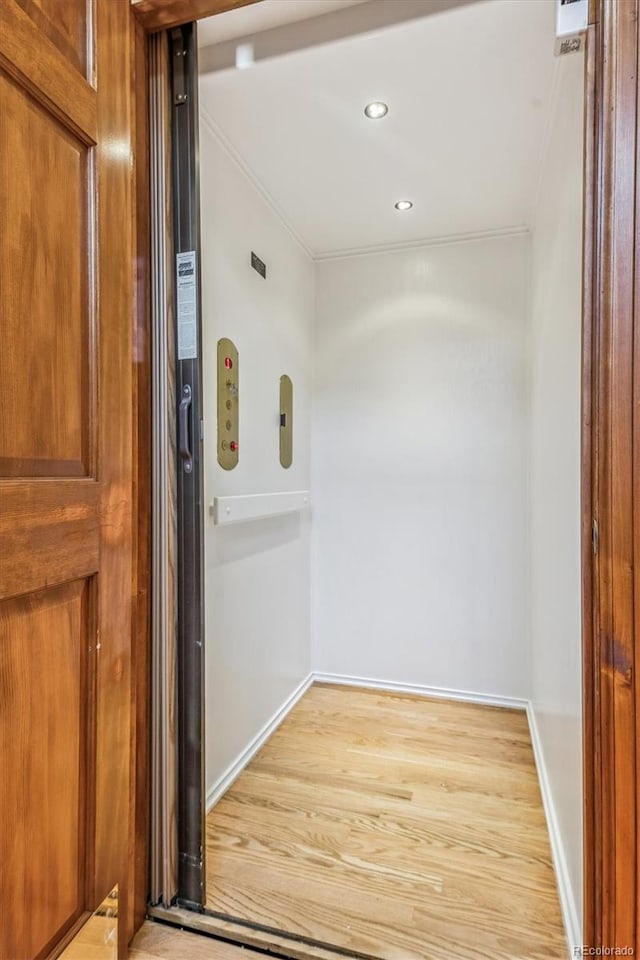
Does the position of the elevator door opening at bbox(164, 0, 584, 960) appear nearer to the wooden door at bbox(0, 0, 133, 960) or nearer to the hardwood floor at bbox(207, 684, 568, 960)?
the hardwood floor at bbox(207, 684, 568, 960)

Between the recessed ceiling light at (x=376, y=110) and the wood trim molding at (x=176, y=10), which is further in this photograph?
the recessed ceiling light at (x=376, y=110)

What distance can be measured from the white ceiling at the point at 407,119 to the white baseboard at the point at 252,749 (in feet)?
7.88

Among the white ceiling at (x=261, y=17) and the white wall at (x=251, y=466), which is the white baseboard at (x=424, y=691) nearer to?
the white wall at (x=251, y=466)

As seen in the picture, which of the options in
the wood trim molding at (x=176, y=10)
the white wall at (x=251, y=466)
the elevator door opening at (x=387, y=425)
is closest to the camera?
the wood trim molding at (x=176, y=10)

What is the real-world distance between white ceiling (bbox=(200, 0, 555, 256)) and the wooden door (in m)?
0.66

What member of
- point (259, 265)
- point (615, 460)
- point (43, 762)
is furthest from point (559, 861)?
point (259, 265)

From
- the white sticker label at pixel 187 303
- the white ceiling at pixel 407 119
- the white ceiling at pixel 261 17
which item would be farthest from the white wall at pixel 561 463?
the white sticker label at pixel 187 303

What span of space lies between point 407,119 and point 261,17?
1.88ft

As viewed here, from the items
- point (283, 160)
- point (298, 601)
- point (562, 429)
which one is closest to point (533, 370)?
point (562, 429)

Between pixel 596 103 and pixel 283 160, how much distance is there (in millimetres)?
1400

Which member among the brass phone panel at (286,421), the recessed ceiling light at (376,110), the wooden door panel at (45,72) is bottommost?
the brass phone panel at (286,421)

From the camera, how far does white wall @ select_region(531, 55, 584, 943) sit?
1222mm

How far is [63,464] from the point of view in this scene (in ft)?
2.98

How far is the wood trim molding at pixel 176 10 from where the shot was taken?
3.77 ft
